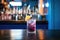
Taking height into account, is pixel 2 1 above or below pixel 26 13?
above

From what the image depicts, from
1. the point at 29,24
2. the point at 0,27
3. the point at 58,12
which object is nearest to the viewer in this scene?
the point at 29,24

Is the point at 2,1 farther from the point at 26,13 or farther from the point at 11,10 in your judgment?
the point at 26,13

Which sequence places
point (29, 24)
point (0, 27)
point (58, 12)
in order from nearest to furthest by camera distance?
point (29, 24), point (58, 12), point (0, 27)

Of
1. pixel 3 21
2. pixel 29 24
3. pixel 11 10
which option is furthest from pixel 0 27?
pixel 29 24

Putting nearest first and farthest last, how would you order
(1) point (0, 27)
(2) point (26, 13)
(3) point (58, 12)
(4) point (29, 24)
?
(4) point (29, 24) → (3) point (58, 12) → (1) point (0, 27) → (2) point (26, 13)

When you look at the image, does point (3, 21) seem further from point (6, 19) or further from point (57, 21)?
point (57, 21)

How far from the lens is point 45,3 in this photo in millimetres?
3619

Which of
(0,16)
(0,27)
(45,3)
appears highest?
(45,3)

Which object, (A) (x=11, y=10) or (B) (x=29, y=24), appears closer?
(B) (x=29, y=24)

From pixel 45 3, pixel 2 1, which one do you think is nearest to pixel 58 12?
pixel 45 3

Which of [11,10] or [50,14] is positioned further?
[11,10]

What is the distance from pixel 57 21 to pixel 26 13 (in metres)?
0.78

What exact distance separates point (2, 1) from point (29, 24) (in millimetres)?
1937

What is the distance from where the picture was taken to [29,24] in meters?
1.97
